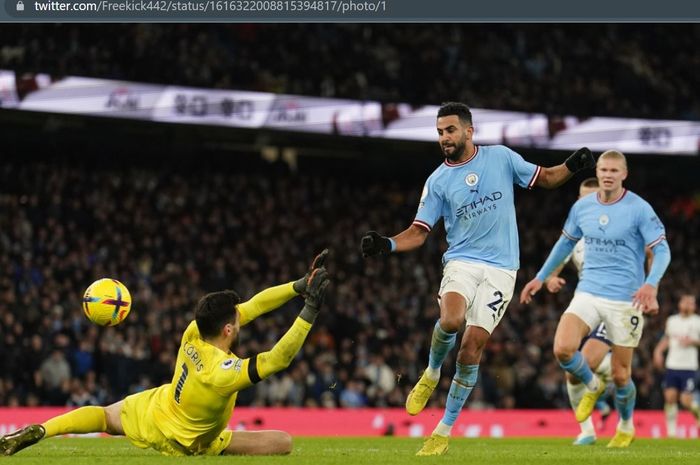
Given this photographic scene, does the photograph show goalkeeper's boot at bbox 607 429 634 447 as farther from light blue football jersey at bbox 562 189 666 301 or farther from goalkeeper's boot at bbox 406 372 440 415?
goalkeeper's boot at bbox 406 372 440 415

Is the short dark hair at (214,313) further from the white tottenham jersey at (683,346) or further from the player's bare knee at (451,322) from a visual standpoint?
the white tottenham jersey at (683,346)

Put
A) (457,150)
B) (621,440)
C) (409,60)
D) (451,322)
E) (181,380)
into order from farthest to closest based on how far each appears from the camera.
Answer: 1. (409,60)
2. (621,440)
3. (457,150)
4. (451,322)
5. (181,380)

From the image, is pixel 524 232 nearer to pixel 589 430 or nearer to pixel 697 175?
pixel 697 175

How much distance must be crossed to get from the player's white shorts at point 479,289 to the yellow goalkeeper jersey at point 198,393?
1.88 m

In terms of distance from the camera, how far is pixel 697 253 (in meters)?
29.0

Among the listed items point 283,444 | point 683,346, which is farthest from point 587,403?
point 683,346

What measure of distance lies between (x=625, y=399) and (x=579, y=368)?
0.59 metres

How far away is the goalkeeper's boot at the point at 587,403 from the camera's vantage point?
11836mm

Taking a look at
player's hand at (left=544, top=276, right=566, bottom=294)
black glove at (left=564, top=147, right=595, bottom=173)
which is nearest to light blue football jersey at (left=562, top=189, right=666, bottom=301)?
player's hand at (left=544, top=276, right=566, bottom=294)

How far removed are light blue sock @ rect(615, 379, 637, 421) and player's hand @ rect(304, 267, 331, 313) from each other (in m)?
4.76

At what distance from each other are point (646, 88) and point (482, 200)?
20.8 metres

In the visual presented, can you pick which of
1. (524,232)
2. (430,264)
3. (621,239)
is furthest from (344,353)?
(621,239)

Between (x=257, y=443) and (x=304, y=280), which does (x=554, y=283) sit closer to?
(x=304, y=280)

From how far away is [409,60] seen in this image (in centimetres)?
2709
